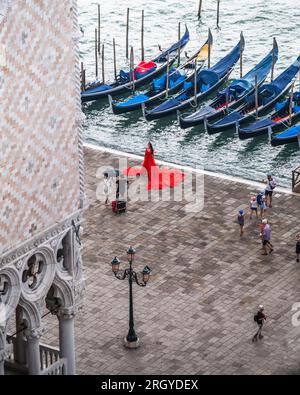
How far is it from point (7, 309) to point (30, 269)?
4.11 ft

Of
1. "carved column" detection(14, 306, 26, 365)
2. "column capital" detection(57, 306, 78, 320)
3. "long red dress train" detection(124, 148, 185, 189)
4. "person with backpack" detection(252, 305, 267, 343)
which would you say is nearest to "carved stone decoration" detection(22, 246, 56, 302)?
"column capital" detection(57, 306, 78, 320)

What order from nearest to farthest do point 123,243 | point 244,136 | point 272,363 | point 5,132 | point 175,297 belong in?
point 5,132 < point 272,363 < point 175,297 < point 123,243 < point 244,136

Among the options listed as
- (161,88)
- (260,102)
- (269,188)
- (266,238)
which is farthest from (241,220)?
(161,88)

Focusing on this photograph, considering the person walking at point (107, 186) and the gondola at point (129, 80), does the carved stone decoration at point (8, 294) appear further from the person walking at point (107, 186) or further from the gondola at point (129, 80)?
the gondola at point (129, 80)

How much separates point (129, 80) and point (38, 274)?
36.4 m

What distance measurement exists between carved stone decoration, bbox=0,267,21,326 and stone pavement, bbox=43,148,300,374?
859 cm

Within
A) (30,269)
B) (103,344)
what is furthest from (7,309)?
(103,344)

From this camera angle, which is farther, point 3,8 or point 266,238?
point 266,238

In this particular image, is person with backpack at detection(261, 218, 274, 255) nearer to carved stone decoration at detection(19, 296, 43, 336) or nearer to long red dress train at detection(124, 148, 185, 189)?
long red dress train at detection(124, 148, 185, 189)

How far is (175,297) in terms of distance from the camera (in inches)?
1905

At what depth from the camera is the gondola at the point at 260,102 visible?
217 feet

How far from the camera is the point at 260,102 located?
6806cm

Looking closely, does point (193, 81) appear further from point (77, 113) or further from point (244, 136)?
point (77, 113)

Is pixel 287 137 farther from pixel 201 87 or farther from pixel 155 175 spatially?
pixel 155 175
